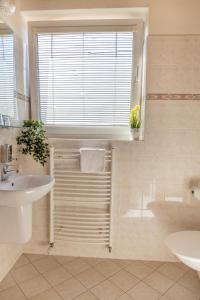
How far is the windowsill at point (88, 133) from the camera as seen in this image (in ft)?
6.69

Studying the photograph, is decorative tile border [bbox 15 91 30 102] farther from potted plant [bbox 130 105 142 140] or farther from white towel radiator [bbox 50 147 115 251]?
potted plant [bbox 130 105 142 140]

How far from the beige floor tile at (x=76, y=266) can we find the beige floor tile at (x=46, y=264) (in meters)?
0.11

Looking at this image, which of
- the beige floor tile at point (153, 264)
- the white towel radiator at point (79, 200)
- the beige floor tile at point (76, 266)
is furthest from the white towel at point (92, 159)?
the beige floor tile at point (153, 264)

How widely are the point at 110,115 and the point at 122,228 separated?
109 centimetres

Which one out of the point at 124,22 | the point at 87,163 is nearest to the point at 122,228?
the point at 87,163

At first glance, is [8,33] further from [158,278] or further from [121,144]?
[158,278]

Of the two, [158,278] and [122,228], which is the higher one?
[122,228]

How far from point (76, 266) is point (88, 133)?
1.24m

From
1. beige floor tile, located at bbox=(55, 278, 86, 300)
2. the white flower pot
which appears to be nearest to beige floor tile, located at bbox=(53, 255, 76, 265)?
beige floor tile, located at bbox=(55, 278, 86, 300)

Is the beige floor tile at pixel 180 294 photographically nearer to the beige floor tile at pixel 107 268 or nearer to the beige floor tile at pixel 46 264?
the beige floor tile at pixel 107 268

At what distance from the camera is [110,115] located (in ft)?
6.66

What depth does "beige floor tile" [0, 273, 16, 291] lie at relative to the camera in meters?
1.59

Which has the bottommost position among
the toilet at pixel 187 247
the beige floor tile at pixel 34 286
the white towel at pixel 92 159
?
the beige floor tile at pixel 34 286

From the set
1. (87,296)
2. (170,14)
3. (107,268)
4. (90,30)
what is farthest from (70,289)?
(170,14)
